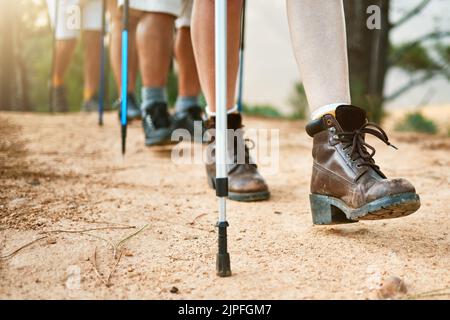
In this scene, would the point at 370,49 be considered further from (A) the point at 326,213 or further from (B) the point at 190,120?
(A) the point at 326,213

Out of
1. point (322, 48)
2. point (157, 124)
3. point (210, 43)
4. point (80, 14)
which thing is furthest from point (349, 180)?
point (80, 14)

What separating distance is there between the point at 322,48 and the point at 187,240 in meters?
0.54

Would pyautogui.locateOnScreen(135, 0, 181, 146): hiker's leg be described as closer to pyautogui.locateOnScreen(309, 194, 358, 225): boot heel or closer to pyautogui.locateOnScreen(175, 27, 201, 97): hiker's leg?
pyautogui.locateOnScreen(175, 27, 201, 97): hiker's leg

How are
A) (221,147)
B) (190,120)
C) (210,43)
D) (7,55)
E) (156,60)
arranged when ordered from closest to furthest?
(221,147) → (210,43) → (156,60) → (190,120) → (7,55)

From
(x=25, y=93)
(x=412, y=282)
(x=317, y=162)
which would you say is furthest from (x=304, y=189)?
(x=25, y=93)

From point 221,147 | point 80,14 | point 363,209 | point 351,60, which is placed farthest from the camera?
point 351,60

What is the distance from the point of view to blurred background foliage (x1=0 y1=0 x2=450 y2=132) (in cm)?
491

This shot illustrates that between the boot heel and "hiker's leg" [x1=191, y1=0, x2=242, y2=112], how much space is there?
523 mm

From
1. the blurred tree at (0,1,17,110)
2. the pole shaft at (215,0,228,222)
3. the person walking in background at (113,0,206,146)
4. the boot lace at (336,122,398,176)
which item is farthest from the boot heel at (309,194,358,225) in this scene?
the blurred tree at (0,1,17,110)

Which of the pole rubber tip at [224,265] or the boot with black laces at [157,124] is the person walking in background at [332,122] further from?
the boot with black laces at [157,124]

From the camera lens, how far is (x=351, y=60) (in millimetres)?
5023
